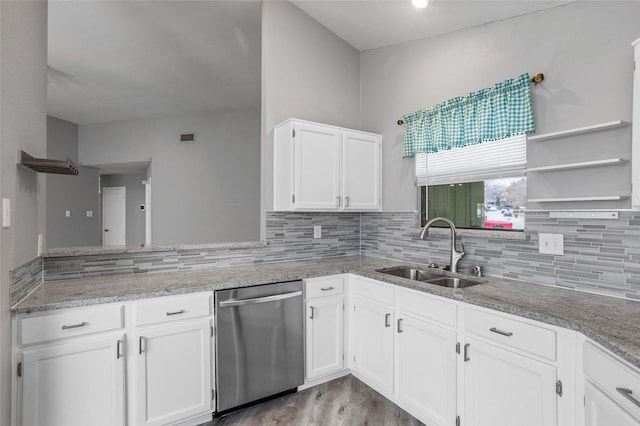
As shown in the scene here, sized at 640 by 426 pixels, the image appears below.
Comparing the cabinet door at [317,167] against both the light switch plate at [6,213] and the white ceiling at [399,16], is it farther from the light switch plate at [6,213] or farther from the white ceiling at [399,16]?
the light switch plate at [6,213]

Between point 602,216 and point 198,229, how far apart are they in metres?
5.25

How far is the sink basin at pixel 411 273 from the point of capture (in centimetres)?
256

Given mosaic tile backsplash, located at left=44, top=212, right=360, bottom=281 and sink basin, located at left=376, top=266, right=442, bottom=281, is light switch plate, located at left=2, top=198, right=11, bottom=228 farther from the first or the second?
sink basin, located at left=376, top=266, right=442, bottom=281

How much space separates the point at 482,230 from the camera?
96.4 inches

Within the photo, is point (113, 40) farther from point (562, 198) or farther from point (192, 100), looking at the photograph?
point (562, 198)

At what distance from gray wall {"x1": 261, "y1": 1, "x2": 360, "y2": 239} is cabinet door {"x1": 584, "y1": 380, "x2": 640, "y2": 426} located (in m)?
2.26

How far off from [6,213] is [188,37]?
263 cm

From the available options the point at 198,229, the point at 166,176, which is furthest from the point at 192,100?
the point at 198,229

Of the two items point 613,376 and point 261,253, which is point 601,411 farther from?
point 261,253

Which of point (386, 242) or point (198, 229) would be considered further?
point (198, 229)

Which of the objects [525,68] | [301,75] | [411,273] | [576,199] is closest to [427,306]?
[411,273]

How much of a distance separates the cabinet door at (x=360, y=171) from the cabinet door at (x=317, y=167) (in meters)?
0.10

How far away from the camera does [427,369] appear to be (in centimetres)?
199

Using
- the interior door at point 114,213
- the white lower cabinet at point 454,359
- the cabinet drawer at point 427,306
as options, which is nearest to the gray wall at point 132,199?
the interior door at point 114,213
